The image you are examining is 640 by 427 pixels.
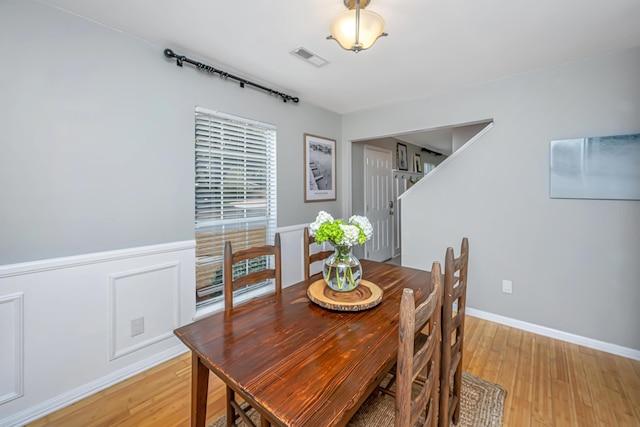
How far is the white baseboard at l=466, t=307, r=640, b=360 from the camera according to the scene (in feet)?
7.04

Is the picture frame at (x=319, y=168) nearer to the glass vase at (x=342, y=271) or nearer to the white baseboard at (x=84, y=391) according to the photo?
the glass vase at (x=342, y=271)

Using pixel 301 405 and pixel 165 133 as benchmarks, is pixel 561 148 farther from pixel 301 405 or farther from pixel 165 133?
pixel 165 133

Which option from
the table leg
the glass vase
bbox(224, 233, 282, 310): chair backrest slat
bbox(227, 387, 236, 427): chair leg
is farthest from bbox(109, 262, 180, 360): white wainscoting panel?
the glass vase

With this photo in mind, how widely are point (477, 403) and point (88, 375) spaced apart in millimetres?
2488

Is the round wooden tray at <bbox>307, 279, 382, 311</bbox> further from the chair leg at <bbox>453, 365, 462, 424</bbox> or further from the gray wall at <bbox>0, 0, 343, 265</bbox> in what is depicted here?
the gray wall at <bbox>0, 0, 343, 265</bbox>

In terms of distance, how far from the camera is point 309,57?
2234 millimetres

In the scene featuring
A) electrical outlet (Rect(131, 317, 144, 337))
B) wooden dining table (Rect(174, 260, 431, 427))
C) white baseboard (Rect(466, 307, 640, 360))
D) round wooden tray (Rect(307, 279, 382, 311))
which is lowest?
white baseboard (Rect(466, 307, 640, 360))

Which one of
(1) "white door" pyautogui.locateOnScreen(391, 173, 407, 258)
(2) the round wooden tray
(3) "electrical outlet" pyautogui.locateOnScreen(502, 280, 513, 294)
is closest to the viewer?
(2) the round wooden tray

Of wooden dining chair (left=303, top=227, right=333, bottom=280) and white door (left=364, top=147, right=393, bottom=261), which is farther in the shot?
white door (left=364, top=147, right=393, bottom=261)

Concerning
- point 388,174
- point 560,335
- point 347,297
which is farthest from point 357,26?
point 388,174

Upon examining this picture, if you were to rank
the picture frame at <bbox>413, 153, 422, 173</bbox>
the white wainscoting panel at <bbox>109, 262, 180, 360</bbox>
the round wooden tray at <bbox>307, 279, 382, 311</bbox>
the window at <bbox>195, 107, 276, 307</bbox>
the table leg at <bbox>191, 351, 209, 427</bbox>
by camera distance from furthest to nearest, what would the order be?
the picture frame at <bbox>413, 153, 422, 173</bbox> < the window at <bbox>195, 107, 276, 307</bbox> < the white wainscoting panel at <bbox>109, 262, 180, 360</bbox> < the round wooden tray at <bbox>307, 279, 382, 311</bbox> < the table leg at <bbox>191, 351, 209, 427</bbox>

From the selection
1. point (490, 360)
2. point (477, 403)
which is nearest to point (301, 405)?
point (477, 403)

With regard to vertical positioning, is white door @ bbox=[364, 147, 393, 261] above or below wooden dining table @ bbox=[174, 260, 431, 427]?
above

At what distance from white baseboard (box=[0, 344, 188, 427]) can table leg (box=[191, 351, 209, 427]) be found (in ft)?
3.95
